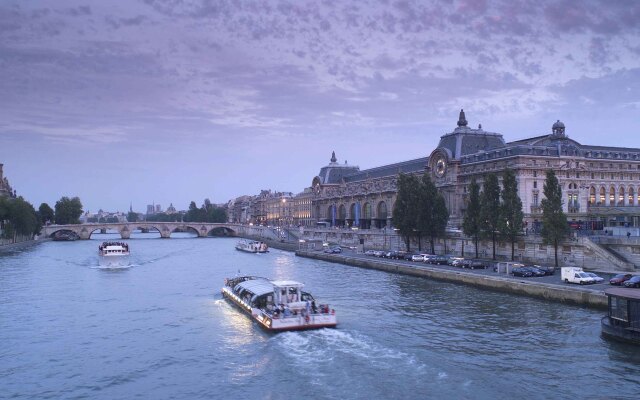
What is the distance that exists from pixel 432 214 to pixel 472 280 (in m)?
24.5

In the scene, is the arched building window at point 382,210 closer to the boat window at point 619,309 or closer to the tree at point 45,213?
the boat window at point 619,309

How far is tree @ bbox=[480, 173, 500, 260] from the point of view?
59.9m

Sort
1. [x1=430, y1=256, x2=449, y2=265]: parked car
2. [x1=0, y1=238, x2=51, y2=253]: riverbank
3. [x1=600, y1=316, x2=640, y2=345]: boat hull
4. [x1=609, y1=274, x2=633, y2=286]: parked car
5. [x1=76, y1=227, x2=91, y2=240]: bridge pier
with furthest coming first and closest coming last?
[x1=76, y1=227, x2=91, y2=240]: bridge pier, [x1=0, y1=238, x2=51, y2=253]: riverbank, [x1=430, y1=256, x2=449, y2=265]: parked car, [x1=609, y1=274, x2=633, y2=286]: parked car, [x1=600, y1=316, x2=640, y2=345]: boat hull

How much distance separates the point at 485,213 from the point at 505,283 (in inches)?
658

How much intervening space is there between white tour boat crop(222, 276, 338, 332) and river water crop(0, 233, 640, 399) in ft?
2.45

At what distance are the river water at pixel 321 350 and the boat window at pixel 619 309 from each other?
1.38m

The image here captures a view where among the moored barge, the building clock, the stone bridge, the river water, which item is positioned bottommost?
the river water

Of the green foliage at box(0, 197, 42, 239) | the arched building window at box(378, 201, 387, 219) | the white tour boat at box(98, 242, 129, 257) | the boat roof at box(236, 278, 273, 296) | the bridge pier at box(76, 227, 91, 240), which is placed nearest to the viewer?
the boat roof at box(236, 278, 273, 296)

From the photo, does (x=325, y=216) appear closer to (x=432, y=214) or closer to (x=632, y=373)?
(x=432, y=214)

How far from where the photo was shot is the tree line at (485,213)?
2080 inches

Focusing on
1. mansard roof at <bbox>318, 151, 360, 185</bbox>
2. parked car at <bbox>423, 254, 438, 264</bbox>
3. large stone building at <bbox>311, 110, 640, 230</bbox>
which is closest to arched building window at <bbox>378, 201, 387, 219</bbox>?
large stone building at <bbox>311, 110, 640, 230</bbox>

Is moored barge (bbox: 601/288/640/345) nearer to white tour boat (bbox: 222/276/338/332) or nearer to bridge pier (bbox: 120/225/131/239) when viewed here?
white tour boat (bbox: 222/276/338/332)

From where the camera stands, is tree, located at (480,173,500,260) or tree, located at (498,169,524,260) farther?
tree, located at (480,173,500,260)

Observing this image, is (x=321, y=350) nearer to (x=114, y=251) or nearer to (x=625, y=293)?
(x=625, y=293)
